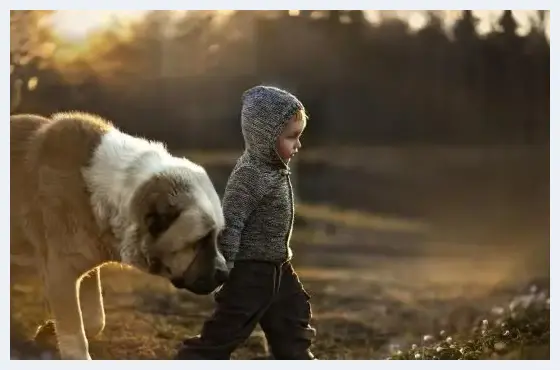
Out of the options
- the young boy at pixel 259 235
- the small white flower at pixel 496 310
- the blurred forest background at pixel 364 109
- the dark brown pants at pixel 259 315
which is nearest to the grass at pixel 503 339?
the small white flower at pixel 496 310

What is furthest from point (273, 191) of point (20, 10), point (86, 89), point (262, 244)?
point (20, 10)

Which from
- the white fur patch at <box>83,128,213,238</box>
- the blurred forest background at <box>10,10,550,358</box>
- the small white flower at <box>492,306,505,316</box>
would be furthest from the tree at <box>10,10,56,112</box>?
the small white flower at <box>492,306,505,316</box>

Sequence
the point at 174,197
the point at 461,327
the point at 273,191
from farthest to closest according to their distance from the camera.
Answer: the point at 461,327 → the point at 273,191 → the point at 174,197

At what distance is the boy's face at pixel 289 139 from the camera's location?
9.62ft

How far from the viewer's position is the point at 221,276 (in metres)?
2.77

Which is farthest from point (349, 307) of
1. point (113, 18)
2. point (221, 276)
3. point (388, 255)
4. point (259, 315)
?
point (113, 18)

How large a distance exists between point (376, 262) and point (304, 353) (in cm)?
51

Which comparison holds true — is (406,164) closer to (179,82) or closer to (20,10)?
(179,82)

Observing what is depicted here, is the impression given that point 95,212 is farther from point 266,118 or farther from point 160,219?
point 266,118

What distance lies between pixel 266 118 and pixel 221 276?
663 millimetres

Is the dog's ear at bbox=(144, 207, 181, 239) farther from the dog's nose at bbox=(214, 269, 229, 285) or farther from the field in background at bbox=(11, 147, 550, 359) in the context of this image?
the field in background at bbox=(11, 147, 550, 359)

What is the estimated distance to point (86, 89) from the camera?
319 centimetres

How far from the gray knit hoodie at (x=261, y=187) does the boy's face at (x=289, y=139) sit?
23 millimetres

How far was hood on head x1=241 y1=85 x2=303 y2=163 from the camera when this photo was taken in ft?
9.53
